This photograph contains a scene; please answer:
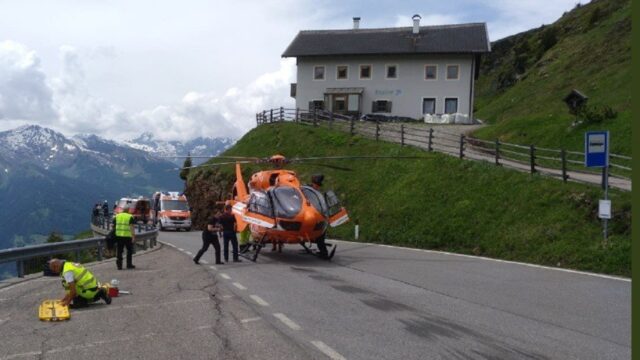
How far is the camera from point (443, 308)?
9.57 metres

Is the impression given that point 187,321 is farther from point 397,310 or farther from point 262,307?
point 397,310

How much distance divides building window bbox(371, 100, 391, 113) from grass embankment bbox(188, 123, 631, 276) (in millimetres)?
15877

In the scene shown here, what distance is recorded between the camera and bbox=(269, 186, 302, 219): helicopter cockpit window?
51.3 ft

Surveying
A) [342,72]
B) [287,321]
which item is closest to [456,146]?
[342,72]

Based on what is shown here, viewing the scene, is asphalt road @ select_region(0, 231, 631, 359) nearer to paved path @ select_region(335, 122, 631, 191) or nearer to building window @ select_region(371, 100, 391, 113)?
paved path @ select_region(335, 122, 631, 191)

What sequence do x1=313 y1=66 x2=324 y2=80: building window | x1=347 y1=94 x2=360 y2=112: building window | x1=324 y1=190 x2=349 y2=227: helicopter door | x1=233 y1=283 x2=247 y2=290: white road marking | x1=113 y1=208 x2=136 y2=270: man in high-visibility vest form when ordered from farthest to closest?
x1=313 y1=66 x2=324 y2=80: building window
x1=347 y1=94 x2=360 y2=112: building window
x1=324 y1=190 x2=349 y2=227: helicopter door
x1=113 y1=208 x2=136 y2=270: man in high-visibility vest
x1=233 y1=283 x2=247 y2=290: white road marking

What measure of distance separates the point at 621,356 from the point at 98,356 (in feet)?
19.8

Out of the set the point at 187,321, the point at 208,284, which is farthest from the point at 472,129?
the point at 187,321

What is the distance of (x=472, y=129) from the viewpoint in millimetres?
39969

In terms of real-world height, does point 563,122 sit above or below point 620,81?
below

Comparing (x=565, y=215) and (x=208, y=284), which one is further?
(x=565, y=215)

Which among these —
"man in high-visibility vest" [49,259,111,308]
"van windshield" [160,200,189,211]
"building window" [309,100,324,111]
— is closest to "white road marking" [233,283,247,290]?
"man in high-visibility vest" [49,259,111,308]

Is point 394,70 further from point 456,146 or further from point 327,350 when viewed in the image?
point 327,350

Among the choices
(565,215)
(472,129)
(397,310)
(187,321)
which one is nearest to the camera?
(187,321)
